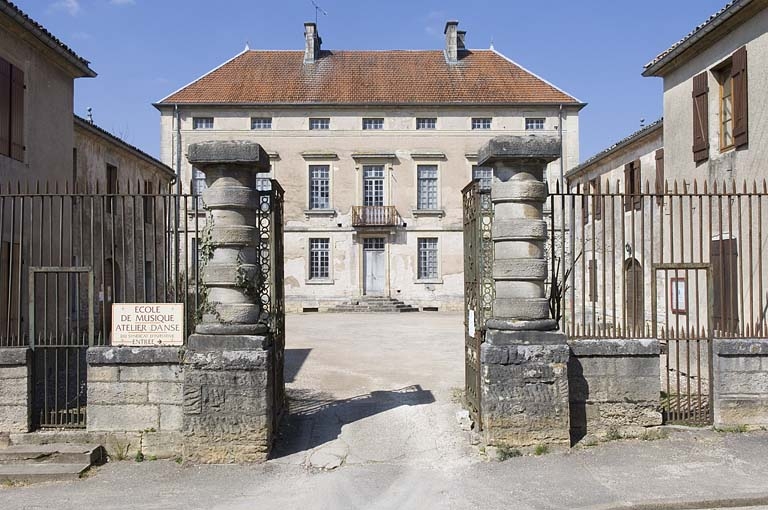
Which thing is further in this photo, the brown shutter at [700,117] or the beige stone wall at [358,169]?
the beige stone wall at [358,169]

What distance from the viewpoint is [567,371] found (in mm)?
6598

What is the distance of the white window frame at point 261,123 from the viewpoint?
2822 centimetres

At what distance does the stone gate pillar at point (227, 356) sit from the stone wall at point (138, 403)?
0.28 metres

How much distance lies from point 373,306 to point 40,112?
17183mm

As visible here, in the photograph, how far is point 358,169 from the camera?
28.3m

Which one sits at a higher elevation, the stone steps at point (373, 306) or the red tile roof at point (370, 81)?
the red tile roof at point (370, 81)

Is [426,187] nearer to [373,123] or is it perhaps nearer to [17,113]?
[373,123]

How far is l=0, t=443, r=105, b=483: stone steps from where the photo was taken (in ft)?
19.8

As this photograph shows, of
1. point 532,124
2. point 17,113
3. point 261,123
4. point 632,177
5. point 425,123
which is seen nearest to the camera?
point 17,113

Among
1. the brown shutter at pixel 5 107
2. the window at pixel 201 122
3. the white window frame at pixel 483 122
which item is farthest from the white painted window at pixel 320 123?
the brown shutter at pixel 5 107

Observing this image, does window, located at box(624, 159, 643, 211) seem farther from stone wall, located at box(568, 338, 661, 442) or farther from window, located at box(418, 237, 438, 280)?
stone wall, located at box(568, 338, 661, 442)

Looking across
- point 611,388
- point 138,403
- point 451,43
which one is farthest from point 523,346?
point 451,43

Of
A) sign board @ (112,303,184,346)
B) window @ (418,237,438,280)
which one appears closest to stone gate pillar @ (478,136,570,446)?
sign board @ (112,303,184,346)

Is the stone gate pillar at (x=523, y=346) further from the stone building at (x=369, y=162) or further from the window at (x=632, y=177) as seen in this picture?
the stone building at (x=369, y=162)
